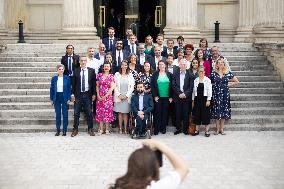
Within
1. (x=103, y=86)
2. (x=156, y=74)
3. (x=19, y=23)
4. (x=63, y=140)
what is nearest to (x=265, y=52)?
(x=156, y=74)

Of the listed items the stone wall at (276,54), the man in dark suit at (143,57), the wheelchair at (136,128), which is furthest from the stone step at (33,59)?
the stone wall at (276,54)

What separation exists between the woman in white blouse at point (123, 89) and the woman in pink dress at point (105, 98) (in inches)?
4.8

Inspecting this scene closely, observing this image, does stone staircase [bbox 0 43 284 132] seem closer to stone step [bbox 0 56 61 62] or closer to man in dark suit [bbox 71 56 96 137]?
stone step [bbox 0 56 61 62]

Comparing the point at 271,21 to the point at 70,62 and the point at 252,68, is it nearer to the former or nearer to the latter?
the point at 252,68

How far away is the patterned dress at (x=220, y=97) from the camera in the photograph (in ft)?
38.1

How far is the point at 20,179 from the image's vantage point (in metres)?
7.91

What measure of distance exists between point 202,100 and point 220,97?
1.63 feet

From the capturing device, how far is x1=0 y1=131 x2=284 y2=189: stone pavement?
25.3ft

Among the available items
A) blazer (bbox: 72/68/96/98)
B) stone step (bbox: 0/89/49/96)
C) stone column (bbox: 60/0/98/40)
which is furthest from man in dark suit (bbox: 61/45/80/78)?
stone column (bbox: 60/0/98/40)

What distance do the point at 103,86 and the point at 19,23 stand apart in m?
8.61

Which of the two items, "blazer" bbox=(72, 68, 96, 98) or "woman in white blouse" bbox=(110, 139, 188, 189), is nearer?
"woman in white blouse" bbox=(110, 139, 188, 189)

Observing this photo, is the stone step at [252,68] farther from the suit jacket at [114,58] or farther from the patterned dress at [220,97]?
the suit jacket at [114,58]

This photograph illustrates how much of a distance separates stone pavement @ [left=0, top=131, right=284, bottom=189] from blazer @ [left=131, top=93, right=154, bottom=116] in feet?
2.18

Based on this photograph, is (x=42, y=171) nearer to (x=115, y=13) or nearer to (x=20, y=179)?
(x=20, y=179)
